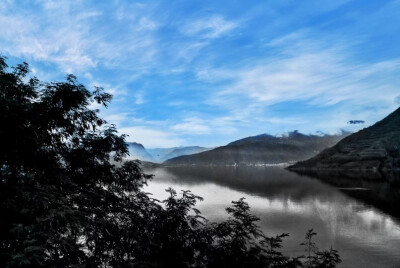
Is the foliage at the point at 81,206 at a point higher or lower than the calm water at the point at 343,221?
higher

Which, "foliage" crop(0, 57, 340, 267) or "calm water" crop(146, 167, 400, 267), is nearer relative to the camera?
"foliage" crop(0, 57, 340, 267)

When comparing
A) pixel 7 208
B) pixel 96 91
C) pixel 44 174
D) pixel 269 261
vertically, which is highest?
pixel 96 91

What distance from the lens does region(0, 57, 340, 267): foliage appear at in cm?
1240

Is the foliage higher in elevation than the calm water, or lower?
higher

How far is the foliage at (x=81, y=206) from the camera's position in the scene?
12398 mm

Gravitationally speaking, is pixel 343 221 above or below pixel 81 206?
below

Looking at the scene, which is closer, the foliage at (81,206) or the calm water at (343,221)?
the foliage at (81,206)

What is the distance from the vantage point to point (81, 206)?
16906 millimetres

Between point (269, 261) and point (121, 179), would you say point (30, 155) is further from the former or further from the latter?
point (269, 261)

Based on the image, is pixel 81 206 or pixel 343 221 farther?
pixel 343 221

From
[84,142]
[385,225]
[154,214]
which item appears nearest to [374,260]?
[385,225]

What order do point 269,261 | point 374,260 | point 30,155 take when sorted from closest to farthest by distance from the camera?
1. point 30,155
2. point 269,261
3. point 374,260

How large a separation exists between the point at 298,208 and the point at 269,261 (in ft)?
278

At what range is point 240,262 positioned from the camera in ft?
52.2
